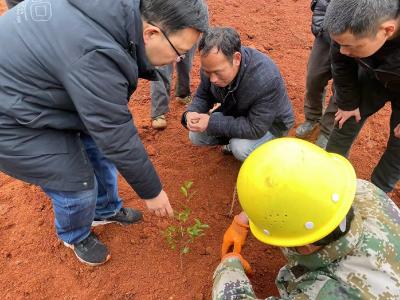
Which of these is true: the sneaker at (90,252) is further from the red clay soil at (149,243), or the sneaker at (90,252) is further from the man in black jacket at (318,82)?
the man in black jacket at (318,82)

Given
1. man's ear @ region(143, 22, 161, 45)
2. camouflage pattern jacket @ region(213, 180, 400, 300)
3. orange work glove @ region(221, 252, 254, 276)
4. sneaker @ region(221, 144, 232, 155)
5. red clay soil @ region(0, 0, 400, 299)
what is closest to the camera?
camouflage pattern jacket @ region(213, 180, 400, 300)

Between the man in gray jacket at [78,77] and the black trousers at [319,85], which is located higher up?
the man in gray jacket at [78,77]

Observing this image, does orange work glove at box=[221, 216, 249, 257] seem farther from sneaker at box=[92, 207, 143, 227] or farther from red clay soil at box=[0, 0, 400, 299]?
sneaker at box=[92, 207, 143, 227]

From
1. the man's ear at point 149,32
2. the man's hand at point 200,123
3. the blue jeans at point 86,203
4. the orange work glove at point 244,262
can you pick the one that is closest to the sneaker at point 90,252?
the blue jeans at point 86,203

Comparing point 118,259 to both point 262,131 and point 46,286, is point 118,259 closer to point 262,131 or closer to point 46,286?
point 46,286

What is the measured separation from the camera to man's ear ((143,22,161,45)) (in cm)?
174

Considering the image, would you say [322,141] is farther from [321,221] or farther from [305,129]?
[321,221]

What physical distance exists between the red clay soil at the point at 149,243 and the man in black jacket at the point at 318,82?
1.05ft

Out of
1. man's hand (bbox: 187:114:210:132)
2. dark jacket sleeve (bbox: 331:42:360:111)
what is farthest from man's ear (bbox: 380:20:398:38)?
man's hand (bbox: 187:114:210:132)

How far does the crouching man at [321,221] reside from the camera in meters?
1.59

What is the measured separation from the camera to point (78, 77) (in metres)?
1.67

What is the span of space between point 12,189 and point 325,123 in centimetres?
271

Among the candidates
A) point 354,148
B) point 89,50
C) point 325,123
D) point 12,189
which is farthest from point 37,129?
point 354,148

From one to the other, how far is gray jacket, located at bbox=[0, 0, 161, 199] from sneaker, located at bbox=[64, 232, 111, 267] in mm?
641
